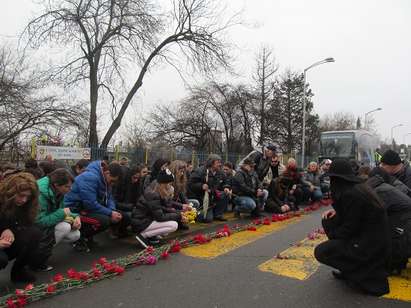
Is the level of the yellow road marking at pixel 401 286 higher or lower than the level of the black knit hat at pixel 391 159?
lower

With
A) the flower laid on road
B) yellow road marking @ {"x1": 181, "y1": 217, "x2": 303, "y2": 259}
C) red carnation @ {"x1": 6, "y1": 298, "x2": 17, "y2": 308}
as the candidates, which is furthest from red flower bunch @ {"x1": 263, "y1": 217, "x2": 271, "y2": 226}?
red carnation @ {"x1": 6, "y1": 298, "x2": 17, "y2": 308}

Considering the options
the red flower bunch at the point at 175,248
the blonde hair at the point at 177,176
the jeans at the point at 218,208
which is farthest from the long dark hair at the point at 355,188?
the jeans at the point at 218,208

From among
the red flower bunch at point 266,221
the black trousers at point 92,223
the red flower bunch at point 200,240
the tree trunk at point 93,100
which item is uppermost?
the tree trunk at point 93,100

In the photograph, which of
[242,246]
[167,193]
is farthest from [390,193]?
[167,193]

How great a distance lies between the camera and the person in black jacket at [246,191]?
10.3 meters

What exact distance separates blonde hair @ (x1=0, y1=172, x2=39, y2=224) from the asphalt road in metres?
0.89

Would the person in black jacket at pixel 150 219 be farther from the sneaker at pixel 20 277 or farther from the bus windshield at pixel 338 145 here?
the bus windshield at pixel 338 145

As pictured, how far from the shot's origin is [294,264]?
20.0 ft

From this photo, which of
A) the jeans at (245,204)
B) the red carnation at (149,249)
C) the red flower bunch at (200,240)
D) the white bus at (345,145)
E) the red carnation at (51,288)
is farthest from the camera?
the white bus at (345,145)

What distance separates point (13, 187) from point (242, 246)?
12.7ft

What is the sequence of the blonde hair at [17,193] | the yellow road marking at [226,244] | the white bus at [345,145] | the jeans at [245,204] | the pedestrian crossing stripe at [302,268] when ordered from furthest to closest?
the white bus at [345,145]
the jeans at [245,204]
the yellow road marking at [226,244]
the pedestrian crossing stripe at [302,268]
the blonde hair at [17,193]

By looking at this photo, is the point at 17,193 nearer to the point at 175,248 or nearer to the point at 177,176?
the point at 175,248

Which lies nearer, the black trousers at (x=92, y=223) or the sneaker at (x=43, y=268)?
the sneaker at (x=43, y=268)

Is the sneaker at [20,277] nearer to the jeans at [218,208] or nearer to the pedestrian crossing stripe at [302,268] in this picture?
the pedestrian crossing stripe at [302,268]
